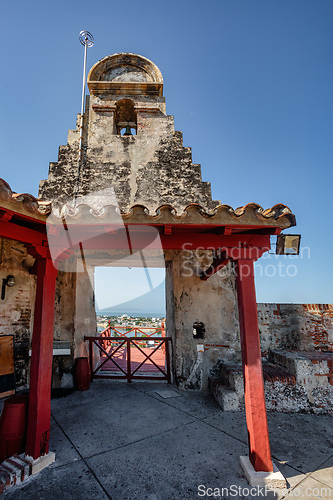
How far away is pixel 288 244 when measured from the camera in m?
3.51

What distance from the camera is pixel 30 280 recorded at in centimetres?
586

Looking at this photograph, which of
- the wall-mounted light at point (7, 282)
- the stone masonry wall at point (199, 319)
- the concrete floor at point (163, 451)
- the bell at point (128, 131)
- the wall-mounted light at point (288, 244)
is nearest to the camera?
the concrete floor at point (163, 451)

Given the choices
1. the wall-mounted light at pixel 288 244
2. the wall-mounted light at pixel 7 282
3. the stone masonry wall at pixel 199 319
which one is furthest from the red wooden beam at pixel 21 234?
the stone masonry wall at pixel 199 319

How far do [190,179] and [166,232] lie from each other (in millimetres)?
3858

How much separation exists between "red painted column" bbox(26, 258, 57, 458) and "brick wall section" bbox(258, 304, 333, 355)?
463 cm

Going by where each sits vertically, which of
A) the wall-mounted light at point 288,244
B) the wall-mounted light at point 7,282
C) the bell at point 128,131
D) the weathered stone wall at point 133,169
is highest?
the bell at point 128,131

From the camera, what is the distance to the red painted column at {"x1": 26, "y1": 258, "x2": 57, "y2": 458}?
3.01m

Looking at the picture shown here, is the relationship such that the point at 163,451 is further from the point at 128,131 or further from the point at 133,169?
the point at 128,131

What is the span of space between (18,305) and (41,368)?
2962mm

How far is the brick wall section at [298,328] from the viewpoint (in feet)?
19.3

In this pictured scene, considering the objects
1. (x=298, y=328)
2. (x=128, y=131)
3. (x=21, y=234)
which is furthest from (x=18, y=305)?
(x=298, y=328)

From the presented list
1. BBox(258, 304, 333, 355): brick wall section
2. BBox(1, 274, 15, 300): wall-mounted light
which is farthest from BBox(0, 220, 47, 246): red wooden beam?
BBox(258, 304, 333, 355): brick wall section

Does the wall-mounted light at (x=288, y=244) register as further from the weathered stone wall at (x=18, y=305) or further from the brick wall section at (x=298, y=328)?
the weathered stone wall at (x=18, y=305)

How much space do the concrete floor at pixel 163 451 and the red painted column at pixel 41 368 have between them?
1.15 ft
